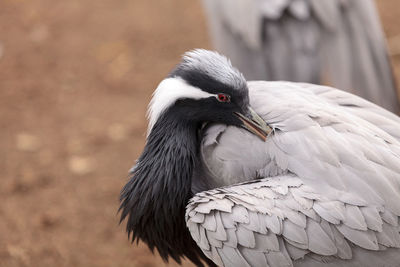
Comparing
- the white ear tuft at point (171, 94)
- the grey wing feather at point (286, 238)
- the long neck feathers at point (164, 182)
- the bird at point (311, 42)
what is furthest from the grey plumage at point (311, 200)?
the bird at point (311, 42)

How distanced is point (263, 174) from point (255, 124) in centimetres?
24

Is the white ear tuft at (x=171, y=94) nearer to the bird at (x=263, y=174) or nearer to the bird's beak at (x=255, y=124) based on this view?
the bird at (x=263, y=174)

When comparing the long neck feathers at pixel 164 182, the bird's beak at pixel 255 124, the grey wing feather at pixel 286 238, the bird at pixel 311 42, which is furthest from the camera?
the bird at pixel 311 42

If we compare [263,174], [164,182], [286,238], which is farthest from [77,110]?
[286,238]

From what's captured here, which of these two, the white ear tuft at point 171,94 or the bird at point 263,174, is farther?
the white ear tuft at point 171,94

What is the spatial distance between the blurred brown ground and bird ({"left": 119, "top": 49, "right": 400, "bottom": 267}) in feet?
4.27

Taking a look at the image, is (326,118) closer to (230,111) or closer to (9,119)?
(230,111)

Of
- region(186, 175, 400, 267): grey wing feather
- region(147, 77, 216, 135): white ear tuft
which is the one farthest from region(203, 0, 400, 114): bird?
region(186, 175, 400, 267): grey wing feather

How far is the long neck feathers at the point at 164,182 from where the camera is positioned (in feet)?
9.98

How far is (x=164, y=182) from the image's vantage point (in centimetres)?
304

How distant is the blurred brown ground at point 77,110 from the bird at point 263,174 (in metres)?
1.30

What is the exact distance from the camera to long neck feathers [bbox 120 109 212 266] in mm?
3043

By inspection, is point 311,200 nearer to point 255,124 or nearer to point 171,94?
point 255,124

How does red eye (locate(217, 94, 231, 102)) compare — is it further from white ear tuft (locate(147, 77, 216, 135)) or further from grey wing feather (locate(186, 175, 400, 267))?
grey wing feather (locate(186, 175, 400, 267))
